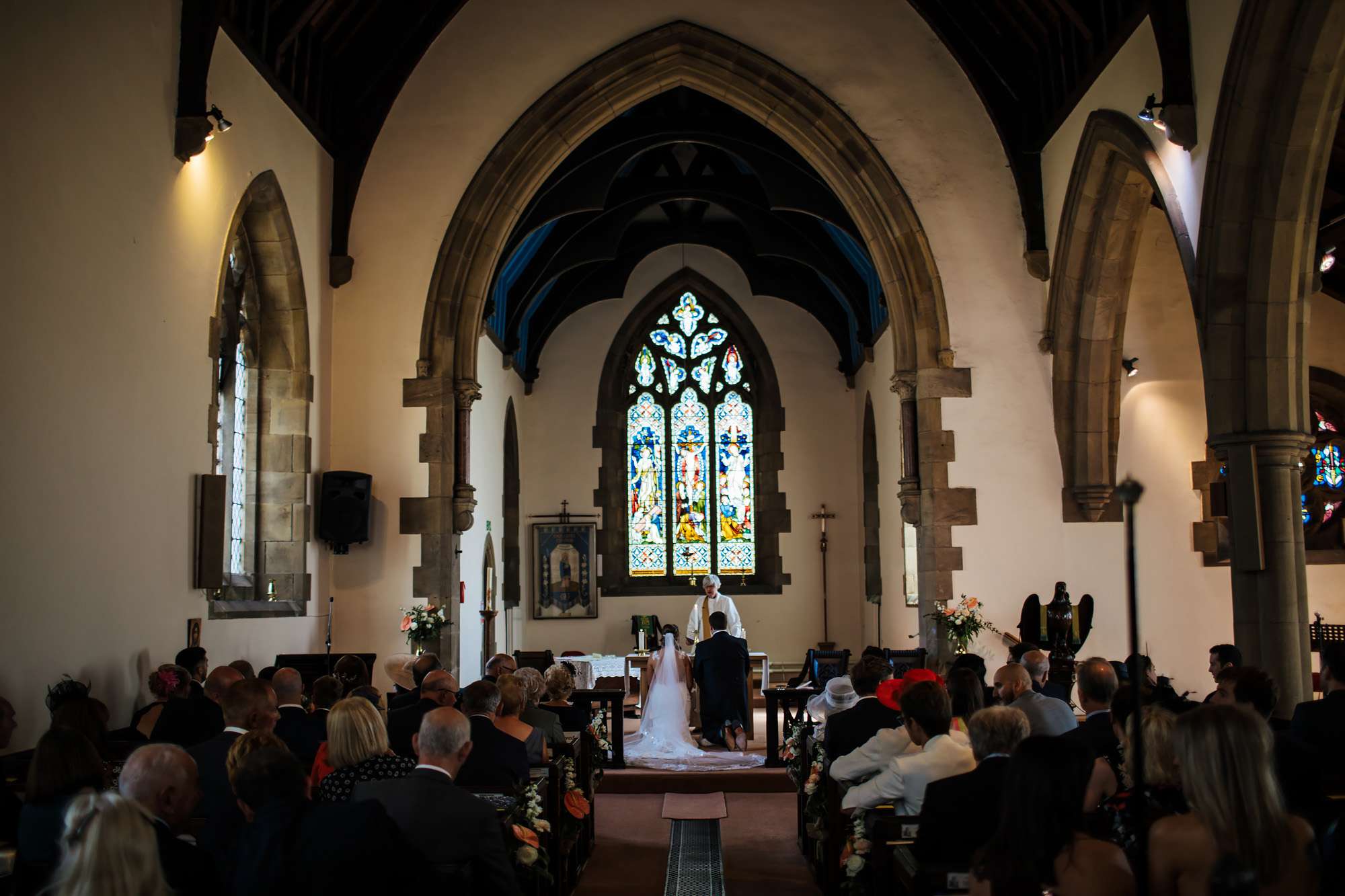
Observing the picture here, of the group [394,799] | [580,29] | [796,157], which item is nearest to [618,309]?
[796,157]

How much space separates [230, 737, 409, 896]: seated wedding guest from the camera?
108 inches

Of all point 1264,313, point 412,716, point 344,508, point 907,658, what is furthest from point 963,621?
point 412,716

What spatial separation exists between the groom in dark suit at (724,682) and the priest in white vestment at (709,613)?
33.3 inches

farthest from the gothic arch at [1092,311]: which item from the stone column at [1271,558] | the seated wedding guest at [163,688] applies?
the seated wedding guest at [163,688]

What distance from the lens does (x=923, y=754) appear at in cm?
409

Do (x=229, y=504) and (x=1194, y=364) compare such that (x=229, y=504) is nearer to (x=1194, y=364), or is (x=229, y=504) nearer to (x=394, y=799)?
(x=394, y=799)

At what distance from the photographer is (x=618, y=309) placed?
16.0m

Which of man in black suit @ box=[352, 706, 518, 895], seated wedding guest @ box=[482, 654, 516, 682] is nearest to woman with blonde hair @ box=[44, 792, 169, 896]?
man in black suit @ box=[352, 706, 518, 895]

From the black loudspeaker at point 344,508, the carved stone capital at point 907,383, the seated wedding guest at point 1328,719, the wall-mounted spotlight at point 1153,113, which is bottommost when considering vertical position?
→ the seated wedding guest at point 1328,719

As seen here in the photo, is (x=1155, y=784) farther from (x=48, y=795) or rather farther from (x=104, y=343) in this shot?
(x=104, y=343)

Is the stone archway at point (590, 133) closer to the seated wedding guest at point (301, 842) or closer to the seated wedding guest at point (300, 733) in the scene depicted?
Answer: the seated wedding guest at point (300, 733)

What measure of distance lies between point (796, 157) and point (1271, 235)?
5595 mm

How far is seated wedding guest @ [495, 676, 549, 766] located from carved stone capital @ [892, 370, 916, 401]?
211 inches

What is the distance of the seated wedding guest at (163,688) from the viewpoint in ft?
18.1
